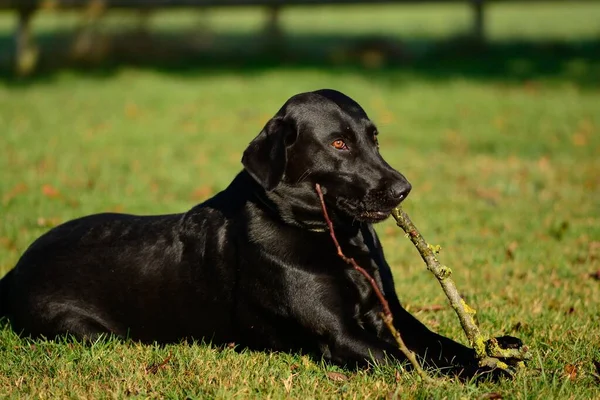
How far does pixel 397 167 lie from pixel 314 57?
10.4m

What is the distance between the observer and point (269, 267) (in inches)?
168

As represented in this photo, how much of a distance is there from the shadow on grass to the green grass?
0.14 m

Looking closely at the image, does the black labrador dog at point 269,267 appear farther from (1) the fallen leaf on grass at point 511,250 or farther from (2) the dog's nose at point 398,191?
(1) the fallen leaf on grass at point 511,250

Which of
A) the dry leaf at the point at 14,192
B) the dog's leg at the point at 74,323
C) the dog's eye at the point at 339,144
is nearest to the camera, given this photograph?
the dog's eye at the point at 339,144

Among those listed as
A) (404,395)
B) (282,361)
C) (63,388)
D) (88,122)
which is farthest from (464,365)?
(88,122)

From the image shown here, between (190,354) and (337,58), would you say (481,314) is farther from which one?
(337,58)

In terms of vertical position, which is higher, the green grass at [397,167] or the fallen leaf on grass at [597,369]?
the fallen leaf on grass at [597,369]

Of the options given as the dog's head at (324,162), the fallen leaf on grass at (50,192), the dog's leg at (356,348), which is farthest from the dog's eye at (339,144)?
the fallen leaf on grass at (50,192)

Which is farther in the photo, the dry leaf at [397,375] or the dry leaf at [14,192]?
the dry leaf at [14,192]

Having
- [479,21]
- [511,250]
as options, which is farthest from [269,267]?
[479,21]

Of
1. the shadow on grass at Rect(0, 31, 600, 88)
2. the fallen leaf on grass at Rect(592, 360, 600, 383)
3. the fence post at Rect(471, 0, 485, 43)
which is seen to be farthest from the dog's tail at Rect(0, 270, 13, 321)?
the fence post at Rect(471, 0, 485, 43)

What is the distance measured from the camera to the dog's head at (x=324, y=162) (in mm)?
4211

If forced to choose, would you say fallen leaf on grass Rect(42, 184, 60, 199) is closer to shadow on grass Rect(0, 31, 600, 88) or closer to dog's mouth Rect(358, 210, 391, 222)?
dog's mouth Rect(358, 210, 391, 222)

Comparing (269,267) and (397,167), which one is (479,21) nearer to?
(397,167)
